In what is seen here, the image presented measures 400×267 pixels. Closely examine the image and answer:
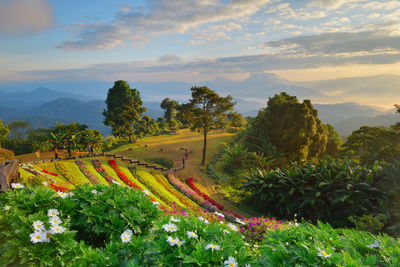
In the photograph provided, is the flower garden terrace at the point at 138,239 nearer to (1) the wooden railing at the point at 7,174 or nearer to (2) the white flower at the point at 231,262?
(2) the white flower at the point at 231,262

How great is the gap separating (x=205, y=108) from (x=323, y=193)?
16496mm

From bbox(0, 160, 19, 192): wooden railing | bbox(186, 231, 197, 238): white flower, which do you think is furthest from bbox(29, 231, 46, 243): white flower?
bbox(0, 160, 19, 192): wooden railing

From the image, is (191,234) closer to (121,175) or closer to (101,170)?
(121,175)

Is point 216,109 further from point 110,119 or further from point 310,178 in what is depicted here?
point 110,119

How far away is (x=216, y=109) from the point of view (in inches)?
1076

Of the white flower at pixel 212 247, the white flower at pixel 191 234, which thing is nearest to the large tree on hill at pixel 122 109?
the white flower at pixel 191 234

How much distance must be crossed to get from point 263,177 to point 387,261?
14070 mm

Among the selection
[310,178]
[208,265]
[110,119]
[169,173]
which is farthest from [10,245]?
[110,119]

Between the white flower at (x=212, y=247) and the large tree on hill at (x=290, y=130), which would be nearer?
the white flower at (x=212, y=247)

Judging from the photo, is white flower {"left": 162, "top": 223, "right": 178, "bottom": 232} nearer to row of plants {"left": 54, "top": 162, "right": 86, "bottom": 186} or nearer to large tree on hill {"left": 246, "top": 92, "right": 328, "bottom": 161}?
row of plants {"left": 54, "top": 162, "right": 86, "bottom": 186}

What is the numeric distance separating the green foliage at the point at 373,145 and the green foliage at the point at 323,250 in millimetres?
27669

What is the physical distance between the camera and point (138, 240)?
3830mm

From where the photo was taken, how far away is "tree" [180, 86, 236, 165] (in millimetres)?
26531

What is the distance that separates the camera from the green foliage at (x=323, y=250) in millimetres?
3107
